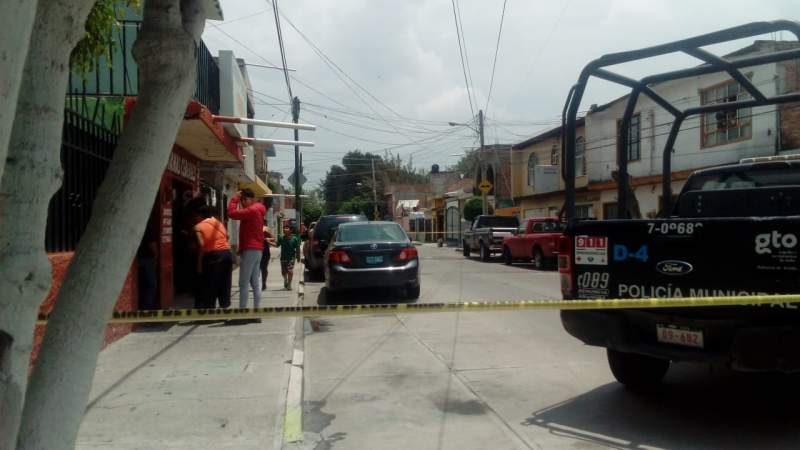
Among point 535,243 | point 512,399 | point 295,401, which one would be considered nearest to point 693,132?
point 535,243

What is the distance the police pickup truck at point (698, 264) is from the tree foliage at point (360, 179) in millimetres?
73596

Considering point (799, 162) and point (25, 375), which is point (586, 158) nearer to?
point (799, 162)

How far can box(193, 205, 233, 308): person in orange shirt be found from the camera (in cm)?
872

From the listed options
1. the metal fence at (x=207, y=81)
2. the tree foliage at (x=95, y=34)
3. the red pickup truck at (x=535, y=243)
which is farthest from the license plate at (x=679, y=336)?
the red pickup truck at (x=535, y=243)

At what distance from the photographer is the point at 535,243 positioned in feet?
66.4

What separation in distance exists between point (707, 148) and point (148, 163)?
21.4m

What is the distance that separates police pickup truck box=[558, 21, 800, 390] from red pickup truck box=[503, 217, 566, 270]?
1303 centimetres

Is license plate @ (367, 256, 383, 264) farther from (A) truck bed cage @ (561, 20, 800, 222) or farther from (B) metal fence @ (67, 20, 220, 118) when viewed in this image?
(A) truck bed cage @ (561, 20, 800, 222)

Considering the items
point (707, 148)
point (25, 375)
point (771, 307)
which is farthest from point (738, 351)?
point (707, 148)

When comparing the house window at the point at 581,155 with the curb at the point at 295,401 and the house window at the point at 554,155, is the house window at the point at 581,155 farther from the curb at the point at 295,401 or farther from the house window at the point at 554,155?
the curb at the point at 295,401

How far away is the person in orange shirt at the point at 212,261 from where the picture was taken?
28.6 feet

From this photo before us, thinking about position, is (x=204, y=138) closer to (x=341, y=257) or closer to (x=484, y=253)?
(x=341, y=257)

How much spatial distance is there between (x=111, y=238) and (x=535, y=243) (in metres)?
18.6

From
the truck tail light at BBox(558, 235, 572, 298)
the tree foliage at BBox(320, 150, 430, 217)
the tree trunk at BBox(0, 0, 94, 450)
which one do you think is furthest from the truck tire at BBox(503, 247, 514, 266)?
the tree foliage at BBox(320, 150, 430, 217)
